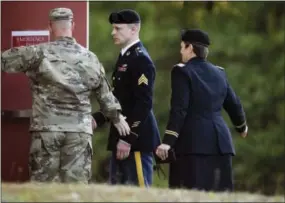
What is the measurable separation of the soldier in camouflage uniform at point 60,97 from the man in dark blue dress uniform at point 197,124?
1.67 ft

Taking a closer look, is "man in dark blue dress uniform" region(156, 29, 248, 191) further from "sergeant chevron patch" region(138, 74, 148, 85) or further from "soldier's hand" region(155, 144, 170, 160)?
"sergeant chevron patch" region(138, 74, 148, 85)

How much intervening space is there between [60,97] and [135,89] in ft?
2.27

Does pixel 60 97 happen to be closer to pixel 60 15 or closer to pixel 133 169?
pixel 60 15

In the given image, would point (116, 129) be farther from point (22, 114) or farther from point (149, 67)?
point (22, 114)

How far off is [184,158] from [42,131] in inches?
42.2

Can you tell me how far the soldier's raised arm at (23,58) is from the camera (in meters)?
6.58

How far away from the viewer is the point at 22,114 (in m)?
7.77

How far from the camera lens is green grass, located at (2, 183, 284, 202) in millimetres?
5453

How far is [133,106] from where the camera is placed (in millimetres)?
7180

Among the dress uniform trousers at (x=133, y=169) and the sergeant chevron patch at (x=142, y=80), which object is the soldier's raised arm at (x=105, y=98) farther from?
the dress uniform trousers at (x=133, y=169)

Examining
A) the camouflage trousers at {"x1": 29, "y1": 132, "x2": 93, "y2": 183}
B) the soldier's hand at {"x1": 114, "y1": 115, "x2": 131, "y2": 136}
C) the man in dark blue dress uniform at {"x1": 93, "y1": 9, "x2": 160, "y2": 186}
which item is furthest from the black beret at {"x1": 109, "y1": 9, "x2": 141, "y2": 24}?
the camouflage trousers at {"x1": 29, "y1": 132, "x2": 93, "y2": 183}

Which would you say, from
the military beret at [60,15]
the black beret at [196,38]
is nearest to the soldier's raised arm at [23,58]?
the military beret at [60,15]

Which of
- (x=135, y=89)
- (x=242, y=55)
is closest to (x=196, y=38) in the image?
(x=135, y=89)

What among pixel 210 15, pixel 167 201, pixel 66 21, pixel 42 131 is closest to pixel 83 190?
pixel 167 201
